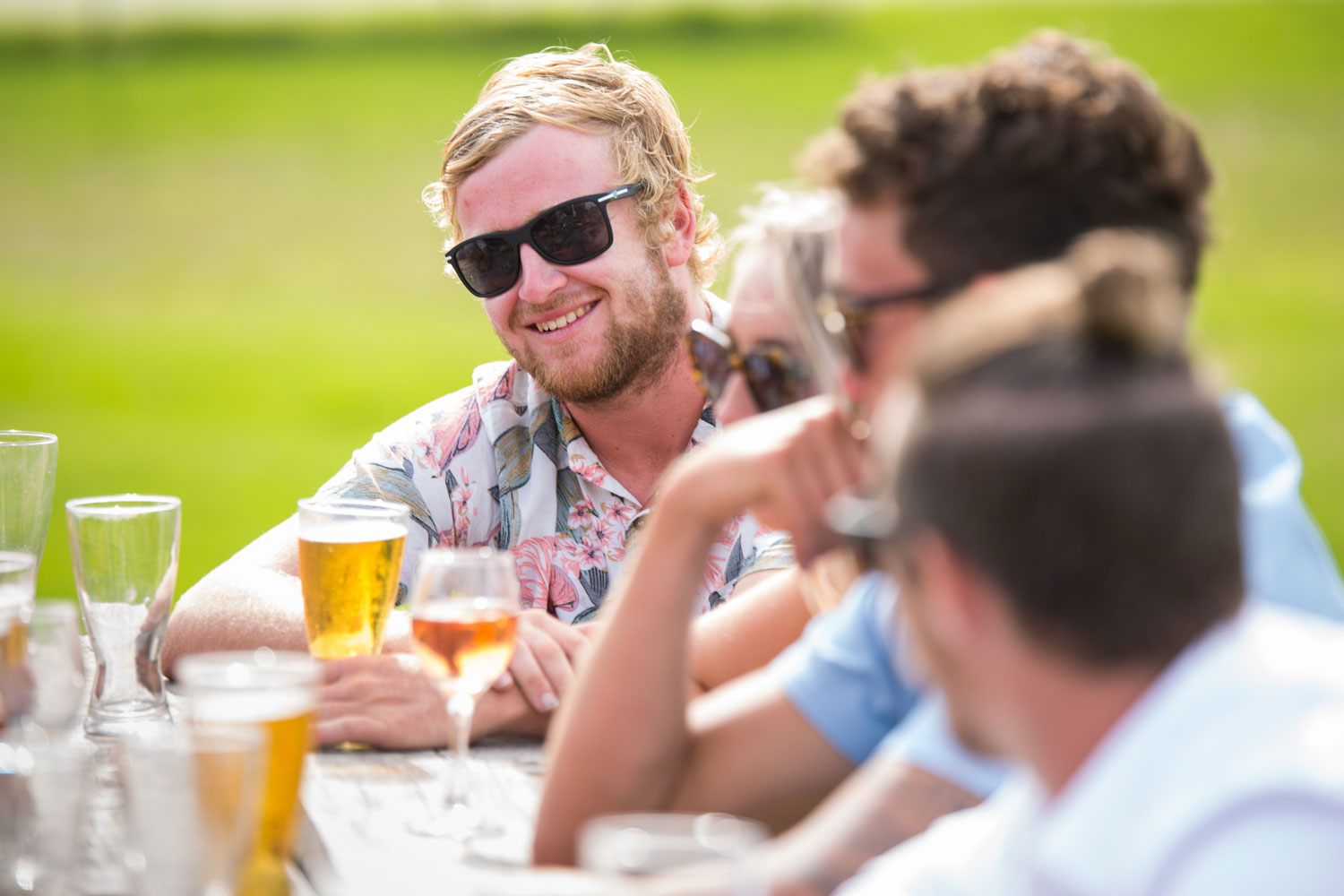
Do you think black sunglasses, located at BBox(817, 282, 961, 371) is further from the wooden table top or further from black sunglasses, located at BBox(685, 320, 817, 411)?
the wooden table top

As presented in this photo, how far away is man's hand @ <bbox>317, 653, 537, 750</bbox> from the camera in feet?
6.47

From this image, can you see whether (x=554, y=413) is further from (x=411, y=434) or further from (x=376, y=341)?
(x=376, y=341)

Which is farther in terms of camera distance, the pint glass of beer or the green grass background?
the green grass background

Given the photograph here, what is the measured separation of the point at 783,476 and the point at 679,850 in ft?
2.14

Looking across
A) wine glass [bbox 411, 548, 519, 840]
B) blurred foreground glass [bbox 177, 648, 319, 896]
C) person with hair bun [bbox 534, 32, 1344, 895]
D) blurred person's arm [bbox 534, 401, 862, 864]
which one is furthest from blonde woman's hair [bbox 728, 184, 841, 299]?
blurred foreground glass [bbox 177, 648, 319, 896]

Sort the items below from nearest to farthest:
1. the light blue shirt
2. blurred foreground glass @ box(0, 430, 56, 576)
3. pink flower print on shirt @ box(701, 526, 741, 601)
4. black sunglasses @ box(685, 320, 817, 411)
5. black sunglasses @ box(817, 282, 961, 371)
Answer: the light blue shirt → black sunglasses @ box(817, 282, 961, 371) → black sunglasses @ box(685, 320, 817, 411) → blurred foreground glass @ box(0, 430, 56, 576) → pink flower print on shirt @ box(701, 526, 741, 601)

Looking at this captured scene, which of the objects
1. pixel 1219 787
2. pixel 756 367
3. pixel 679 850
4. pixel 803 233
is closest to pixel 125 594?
pixel 756 367

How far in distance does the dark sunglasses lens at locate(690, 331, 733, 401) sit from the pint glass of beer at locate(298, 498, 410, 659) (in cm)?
52

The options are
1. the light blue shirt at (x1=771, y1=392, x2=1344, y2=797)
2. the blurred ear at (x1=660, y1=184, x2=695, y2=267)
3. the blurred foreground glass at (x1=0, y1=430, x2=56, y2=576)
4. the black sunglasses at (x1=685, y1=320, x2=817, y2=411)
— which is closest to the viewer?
the light blue shirt at (x1=771, y1=392, x2=1344, y2=797)

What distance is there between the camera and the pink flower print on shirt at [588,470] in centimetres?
314

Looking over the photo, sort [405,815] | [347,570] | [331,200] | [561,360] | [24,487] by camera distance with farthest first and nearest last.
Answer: [331,200]
[561,360]
[24,487]
[347,570]
[405,815]

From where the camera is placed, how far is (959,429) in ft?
3.32

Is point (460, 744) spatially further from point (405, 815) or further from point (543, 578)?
point (543, 578)

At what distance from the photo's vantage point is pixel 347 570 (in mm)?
2068
